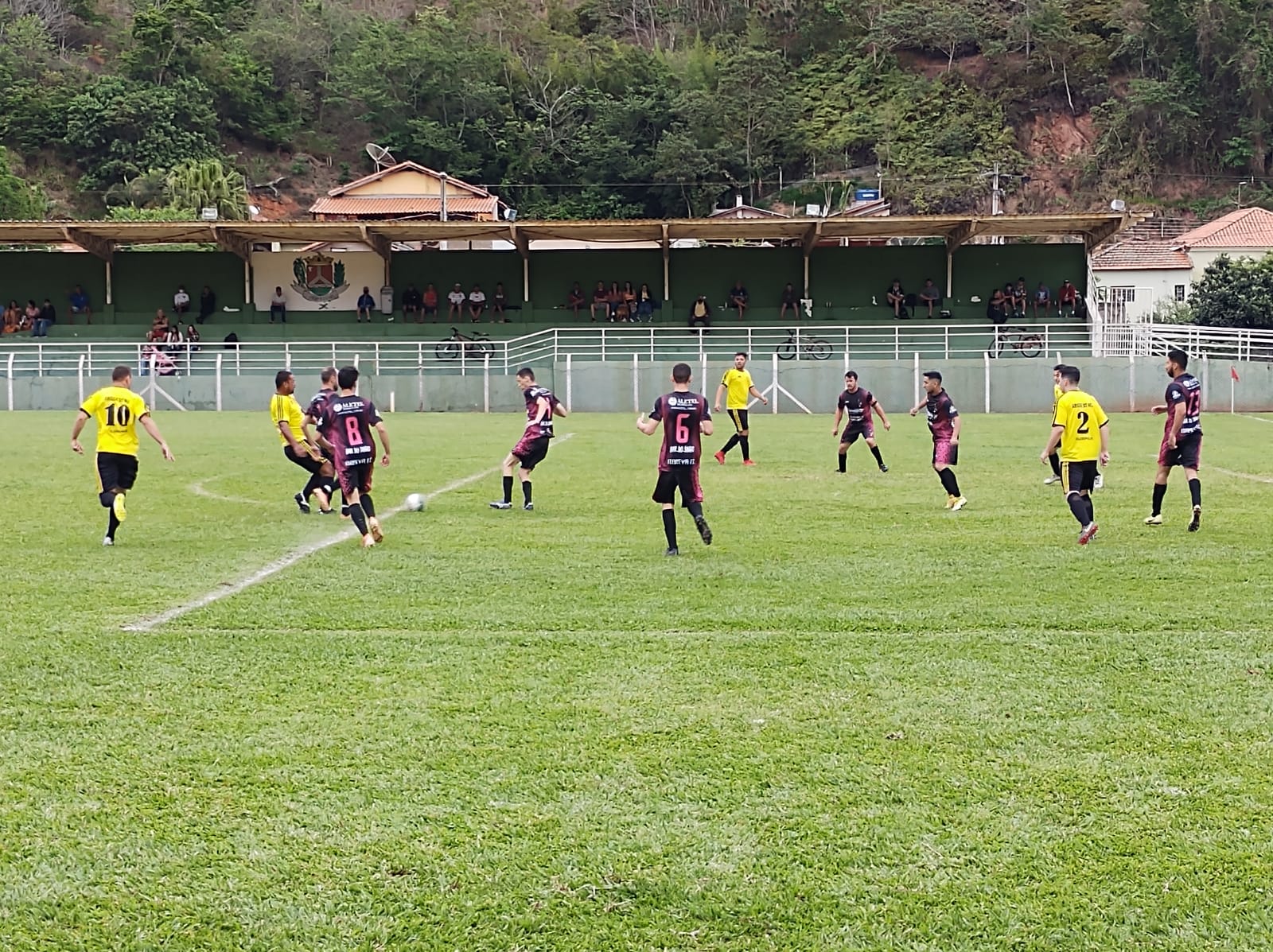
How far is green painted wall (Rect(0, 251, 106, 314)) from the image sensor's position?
1817 inches

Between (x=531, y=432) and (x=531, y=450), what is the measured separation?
9.4 inches

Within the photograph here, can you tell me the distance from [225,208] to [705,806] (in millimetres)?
71145

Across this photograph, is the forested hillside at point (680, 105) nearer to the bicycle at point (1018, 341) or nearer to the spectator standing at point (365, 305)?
the spectator standing at point (365, 305)

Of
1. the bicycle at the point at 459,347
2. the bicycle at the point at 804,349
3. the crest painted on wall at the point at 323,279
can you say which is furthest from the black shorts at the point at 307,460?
the crest painted on wall at the point at 323,279

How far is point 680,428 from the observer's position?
36.5ft

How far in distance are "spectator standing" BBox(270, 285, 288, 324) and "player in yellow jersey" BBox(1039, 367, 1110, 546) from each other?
3683cm

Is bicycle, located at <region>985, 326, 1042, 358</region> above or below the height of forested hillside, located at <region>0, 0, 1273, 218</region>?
below

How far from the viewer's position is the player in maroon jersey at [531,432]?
1406 centimetres

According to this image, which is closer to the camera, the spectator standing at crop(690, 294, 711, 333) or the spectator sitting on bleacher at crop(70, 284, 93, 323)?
the spectator standing at crop(690, 294, 711, 333)

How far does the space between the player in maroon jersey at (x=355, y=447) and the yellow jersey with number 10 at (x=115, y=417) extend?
1.87 metres

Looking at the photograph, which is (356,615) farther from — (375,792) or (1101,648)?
(1101,648)

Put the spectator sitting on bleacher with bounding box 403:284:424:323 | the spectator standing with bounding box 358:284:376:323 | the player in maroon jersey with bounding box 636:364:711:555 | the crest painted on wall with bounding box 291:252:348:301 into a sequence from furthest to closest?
the crest painted on wall with bounding box 291:252:348:301, the spectator standing with bounding box 358:284:376:323, the spectator sitting on bleacher with bounding box 403:284:424:323, the player in maroon jersey with bounding box 636:364:711:555

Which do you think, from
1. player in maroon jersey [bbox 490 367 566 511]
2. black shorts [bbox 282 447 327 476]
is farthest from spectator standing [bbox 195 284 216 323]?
player in maroon jersey [bbox 490 367 566 511]

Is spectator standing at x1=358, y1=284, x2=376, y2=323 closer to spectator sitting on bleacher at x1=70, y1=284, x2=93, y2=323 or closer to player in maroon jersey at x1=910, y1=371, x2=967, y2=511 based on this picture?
spectator sitting on bleacher at x1=70, y1=284, x2=93, y2=323
